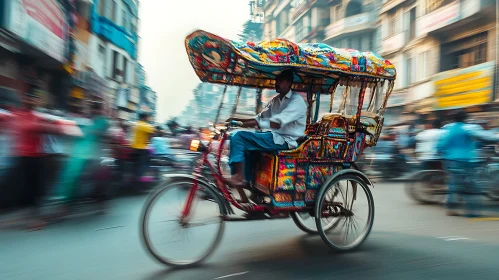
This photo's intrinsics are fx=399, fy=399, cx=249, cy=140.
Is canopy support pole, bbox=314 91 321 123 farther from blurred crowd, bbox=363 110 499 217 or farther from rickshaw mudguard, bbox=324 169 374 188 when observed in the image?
blurred crowd, bbox=363 110 499 217

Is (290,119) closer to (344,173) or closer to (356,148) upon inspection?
(344,173)

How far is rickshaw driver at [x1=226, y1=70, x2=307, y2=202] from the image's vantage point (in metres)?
3.73

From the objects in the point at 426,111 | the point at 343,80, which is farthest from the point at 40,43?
the point at 426,111

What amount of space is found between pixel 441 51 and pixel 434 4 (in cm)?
230

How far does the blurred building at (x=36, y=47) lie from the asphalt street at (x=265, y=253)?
6031 mm

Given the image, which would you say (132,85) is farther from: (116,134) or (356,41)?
(116,134)

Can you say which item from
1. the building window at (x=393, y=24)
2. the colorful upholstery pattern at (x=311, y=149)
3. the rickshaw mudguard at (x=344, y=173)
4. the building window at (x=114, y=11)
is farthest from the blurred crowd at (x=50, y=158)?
the building window at (x=393, y=24)

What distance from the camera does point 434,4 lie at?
19.2 metres

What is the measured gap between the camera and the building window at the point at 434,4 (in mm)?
18506

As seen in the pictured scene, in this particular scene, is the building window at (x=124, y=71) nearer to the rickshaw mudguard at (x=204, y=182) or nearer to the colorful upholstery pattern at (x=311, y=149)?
the colorful upholstery pattern at (x=311, y=149)

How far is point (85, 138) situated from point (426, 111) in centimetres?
1791

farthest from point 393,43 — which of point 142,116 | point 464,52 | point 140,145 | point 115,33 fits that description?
point 140,145

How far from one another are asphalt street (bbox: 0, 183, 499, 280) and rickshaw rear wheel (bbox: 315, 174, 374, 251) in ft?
0.55

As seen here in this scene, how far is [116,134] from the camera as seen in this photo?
6.80m
